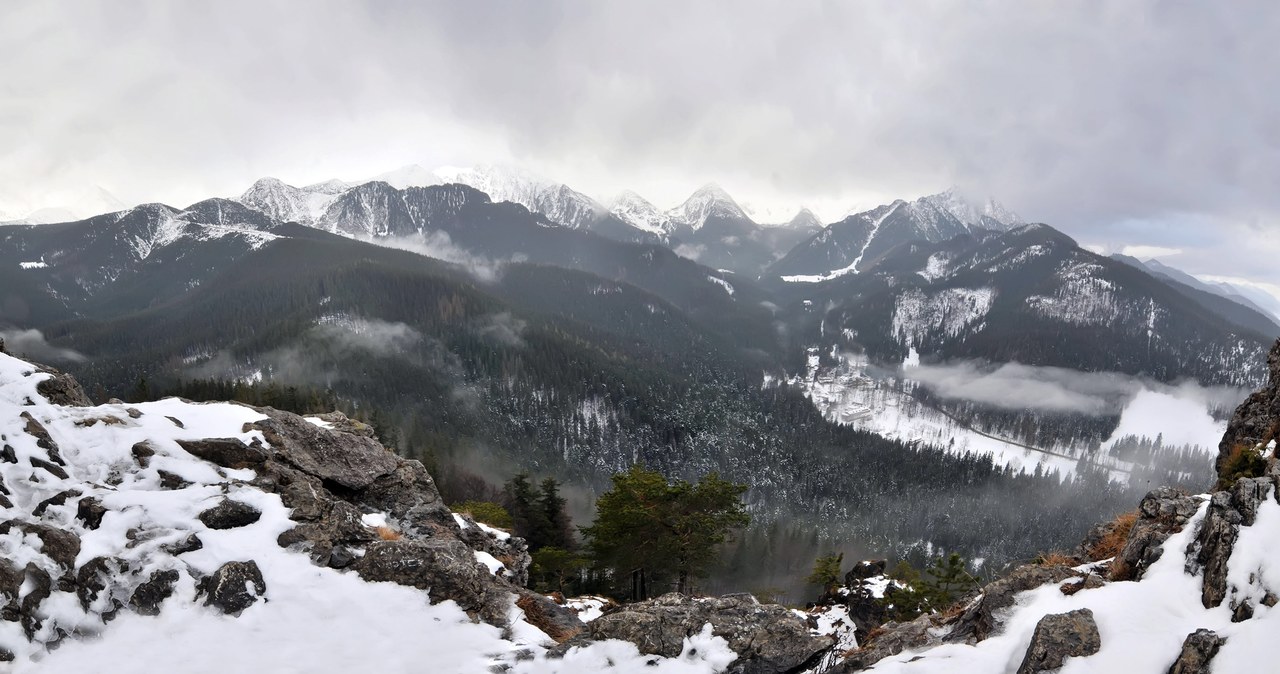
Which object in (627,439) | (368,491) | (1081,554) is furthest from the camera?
(627,439)

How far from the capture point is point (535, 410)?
164750 mm

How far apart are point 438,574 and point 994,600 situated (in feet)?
41.4

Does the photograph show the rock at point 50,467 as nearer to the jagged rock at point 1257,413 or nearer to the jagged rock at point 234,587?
the jagged rock at point 234,587

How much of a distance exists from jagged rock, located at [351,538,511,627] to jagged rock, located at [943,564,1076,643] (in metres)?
10.2

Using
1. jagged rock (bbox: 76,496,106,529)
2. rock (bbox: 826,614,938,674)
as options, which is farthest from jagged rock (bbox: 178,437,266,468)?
rock (bbox: 826,614,938,674)

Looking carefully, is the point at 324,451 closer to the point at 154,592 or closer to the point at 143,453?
the point at 143,453

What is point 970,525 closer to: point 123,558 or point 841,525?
point 841,525

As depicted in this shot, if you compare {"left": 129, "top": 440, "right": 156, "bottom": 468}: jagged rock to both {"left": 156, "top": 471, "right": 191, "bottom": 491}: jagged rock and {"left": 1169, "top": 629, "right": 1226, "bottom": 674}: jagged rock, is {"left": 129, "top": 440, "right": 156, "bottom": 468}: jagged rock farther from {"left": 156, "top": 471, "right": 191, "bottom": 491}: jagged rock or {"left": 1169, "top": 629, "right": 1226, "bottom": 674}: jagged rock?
{"left": 1169, "top": 629, "right": 1226, "bottom": 674}: jagged rock

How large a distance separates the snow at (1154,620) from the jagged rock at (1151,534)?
0.95ft

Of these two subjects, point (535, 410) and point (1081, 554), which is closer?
point (1081, 554)

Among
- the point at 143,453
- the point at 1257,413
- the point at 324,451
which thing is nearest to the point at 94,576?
the point at 143,453

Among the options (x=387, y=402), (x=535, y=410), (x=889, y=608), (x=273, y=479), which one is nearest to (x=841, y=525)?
(x=535, y=410)

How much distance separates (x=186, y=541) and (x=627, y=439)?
505 ft

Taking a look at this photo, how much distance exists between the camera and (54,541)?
36.3 ft
